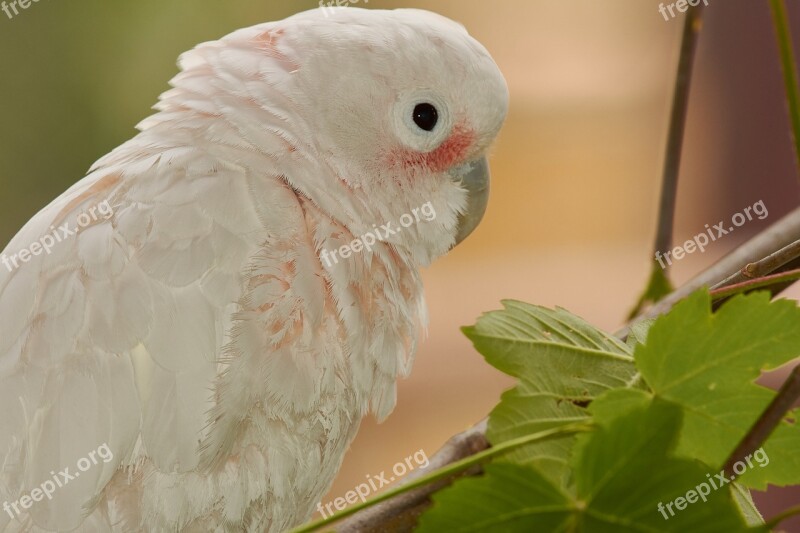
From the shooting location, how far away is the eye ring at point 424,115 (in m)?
0.98

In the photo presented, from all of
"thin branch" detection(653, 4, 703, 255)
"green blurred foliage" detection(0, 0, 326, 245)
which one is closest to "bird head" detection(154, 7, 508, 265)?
"thin branch" detection(653, 4, 703, 255)

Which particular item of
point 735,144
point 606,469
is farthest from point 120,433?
point 735,144

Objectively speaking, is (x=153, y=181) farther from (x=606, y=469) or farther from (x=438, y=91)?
(x=606, y=469)

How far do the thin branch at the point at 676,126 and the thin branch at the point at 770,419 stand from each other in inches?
30.1

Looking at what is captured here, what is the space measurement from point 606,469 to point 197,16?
1965mm

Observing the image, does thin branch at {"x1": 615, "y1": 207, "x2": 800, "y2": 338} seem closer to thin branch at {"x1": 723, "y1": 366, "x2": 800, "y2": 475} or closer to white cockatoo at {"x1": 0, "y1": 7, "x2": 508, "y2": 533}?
white cockatoo at {"x1": 0, "y1": 7, "x2": 508, "y2": 533}

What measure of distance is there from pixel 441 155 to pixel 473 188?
7cm

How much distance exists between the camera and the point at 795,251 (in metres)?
0.64

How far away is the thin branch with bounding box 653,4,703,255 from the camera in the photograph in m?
1.12

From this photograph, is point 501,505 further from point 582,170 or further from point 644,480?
point 582,170

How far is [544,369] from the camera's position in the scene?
1.92 ft

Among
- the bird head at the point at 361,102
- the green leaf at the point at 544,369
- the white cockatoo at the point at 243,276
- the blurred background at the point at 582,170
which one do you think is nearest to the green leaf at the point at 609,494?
the green leaf at the point at 544,369

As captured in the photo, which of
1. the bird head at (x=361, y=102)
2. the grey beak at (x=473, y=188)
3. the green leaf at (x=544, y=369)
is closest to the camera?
the green leaf at (x=544, y=369)

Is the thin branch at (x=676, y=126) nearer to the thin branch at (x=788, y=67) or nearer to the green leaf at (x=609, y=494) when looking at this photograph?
the thin branch at (x=788, y=67)
